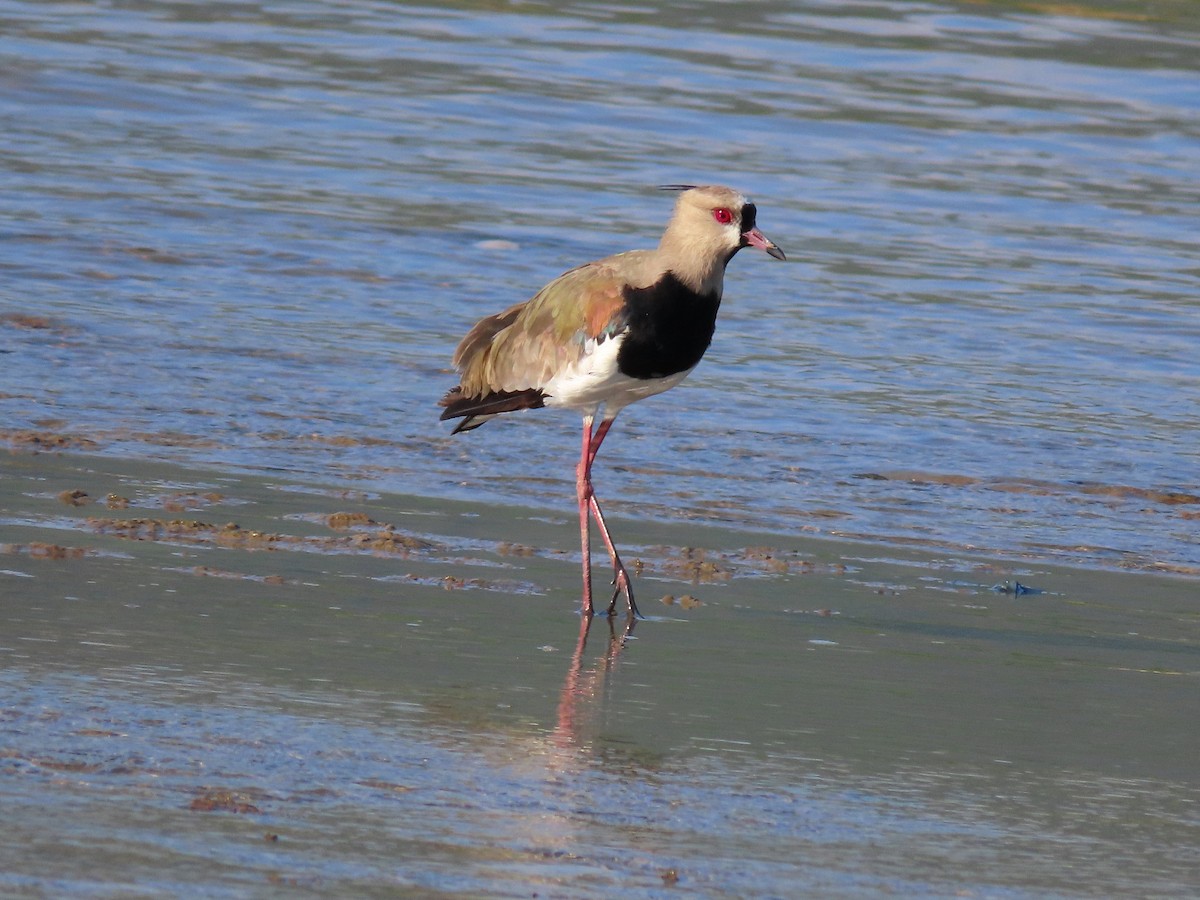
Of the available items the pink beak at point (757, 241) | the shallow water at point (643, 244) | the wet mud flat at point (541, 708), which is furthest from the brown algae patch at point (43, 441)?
the pink beak at point (757, 241)

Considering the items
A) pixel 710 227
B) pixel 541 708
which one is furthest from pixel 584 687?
pixel 710 227

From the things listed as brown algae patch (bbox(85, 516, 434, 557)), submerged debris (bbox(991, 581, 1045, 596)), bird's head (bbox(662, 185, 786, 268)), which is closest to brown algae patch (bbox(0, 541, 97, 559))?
brown algae patch (bbox(85, 516, 434, 557))

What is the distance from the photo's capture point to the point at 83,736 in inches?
168

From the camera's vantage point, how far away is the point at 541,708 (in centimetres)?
486

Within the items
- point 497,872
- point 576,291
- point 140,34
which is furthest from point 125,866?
point 140,34

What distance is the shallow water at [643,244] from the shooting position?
26.4ft

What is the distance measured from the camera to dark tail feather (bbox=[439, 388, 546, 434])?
6.88 metres

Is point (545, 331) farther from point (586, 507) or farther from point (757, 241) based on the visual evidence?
point (757, 241)

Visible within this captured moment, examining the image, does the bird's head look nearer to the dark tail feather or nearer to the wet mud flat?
the dark tail feather

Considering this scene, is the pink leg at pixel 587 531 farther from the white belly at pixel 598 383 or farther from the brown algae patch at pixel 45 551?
the brown algae patch at pixel 45 551

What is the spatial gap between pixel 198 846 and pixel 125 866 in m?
0.15

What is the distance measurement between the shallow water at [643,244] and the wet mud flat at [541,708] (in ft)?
2.55

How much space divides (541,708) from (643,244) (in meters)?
8.43

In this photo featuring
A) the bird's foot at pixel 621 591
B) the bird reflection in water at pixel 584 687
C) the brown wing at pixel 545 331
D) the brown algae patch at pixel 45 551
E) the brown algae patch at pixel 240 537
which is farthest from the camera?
the brown wing at pixel 545 331
